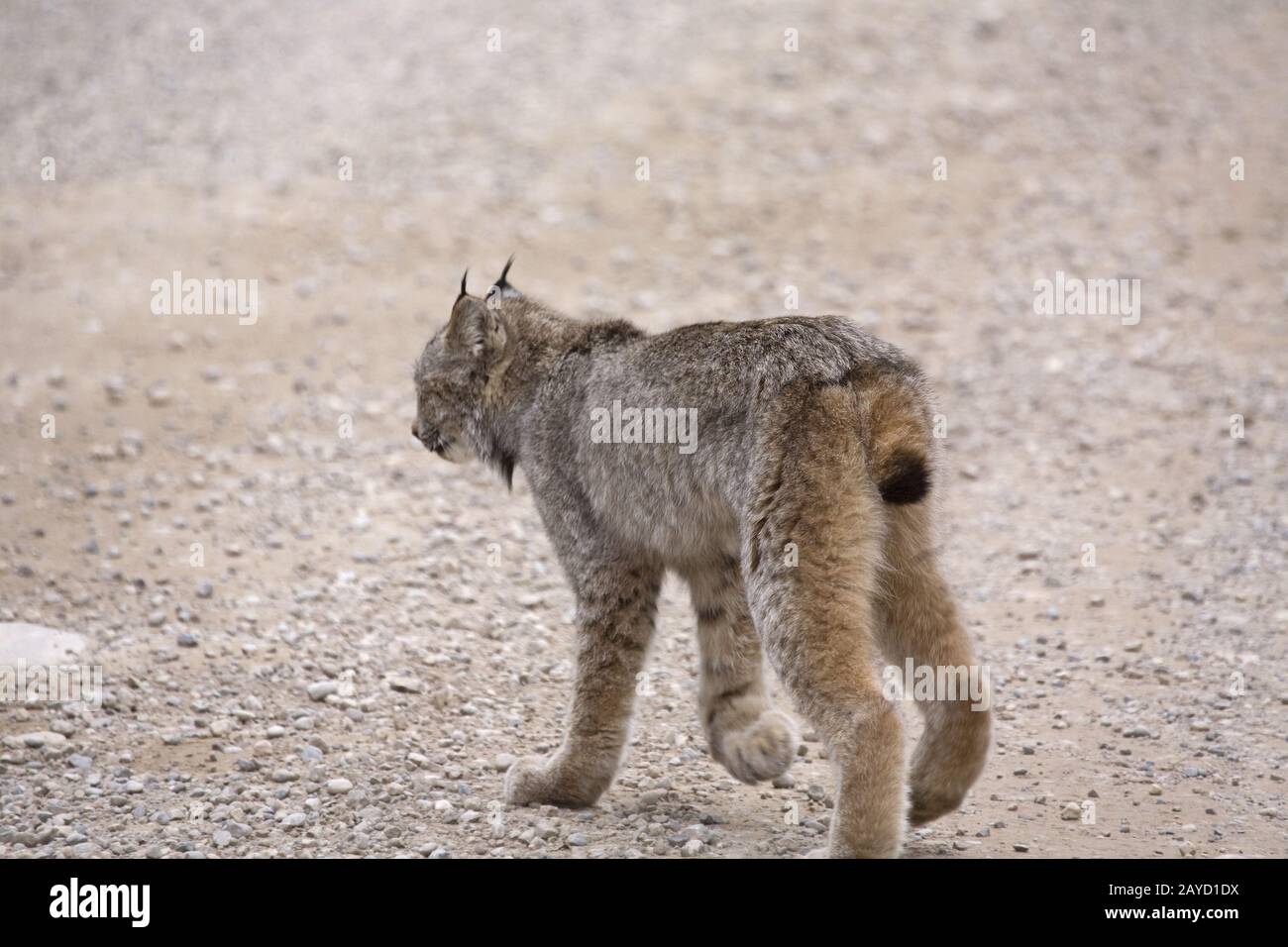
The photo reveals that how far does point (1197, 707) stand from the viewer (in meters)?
7.43

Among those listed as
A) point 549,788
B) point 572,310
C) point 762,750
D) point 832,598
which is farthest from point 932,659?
point 572,310

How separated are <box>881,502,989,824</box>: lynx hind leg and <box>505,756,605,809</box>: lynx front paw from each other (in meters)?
1.47

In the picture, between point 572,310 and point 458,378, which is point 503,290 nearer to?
point 458,378

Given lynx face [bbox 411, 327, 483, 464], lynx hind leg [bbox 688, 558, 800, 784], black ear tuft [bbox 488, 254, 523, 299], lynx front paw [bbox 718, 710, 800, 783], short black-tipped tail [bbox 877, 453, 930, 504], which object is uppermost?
black ear tuft [bbox 488, 254, 523, 299]

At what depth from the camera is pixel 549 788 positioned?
6512 mm

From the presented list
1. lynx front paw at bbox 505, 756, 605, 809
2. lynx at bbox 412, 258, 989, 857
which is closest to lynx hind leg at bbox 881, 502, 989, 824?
lynx at bbox 412, 258, 989, 857

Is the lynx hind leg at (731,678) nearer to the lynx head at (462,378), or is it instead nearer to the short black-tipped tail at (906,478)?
the short black-tipped tail at (906,478)

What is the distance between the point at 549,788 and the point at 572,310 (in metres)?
6.94

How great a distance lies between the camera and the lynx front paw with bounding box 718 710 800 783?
651 centimetres

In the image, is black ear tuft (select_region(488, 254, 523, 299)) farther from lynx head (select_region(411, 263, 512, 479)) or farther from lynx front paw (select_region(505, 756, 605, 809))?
lynx front paw (select_region(505, 756, 605, 809))

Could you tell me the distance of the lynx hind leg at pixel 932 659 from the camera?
5918mm

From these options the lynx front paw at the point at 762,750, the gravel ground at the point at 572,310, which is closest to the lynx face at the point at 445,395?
the gravel ground at the point at 572,310
